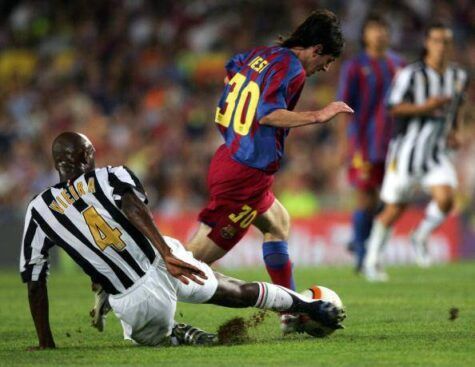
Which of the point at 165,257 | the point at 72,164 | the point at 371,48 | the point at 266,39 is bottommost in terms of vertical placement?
the point at 165,257

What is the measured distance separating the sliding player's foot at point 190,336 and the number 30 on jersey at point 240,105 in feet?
4.44

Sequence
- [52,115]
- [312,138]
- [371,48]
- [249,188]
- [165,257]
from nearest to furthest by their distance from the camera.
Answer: [165,257] < [249,188] < [371,48] < [312,138] < [52,115]

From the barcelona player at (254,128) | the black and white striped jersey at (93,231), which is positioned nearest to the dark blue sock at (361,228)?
the barcelona player at (254,128)

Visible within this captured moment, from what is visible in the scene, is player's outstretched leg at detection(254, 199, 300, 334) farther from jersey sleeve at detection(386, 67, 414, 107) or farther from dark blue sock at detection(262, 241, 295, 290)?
jersey sleeve at detection(386, 67, 414, 107)

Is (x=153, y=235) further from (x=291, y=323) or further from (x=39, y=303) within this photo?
(x=291, y=323)

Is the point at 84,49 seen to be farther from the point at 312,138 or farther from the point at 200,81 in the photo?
the point at 312,138

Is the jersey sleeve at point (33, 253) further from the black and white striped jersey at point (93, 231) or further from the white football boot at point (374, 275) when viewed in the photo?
the white football boot at point (374, 275)

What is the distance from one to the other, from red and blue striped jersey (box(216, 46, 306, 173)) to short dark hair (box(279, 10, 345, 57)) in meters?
0.13

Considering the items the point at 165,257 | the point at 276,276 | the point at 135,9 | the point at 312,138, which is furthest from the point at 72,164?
the point at 135,9

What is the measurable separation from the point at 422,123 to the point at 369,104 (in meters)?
0.61

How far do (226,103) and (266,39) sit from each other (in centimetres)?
1216

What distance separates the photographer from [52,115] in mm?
18641

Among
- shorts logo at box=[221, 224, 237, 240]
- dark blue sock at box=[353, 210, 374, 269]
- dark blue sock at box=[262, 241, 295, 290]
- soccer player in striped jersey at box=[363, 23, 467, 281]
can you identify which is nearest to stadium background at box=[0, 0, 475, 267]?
dark blue sock at box=[353, 210, 374, 269]

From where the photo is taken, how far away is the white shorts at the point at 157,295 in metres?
6.21
